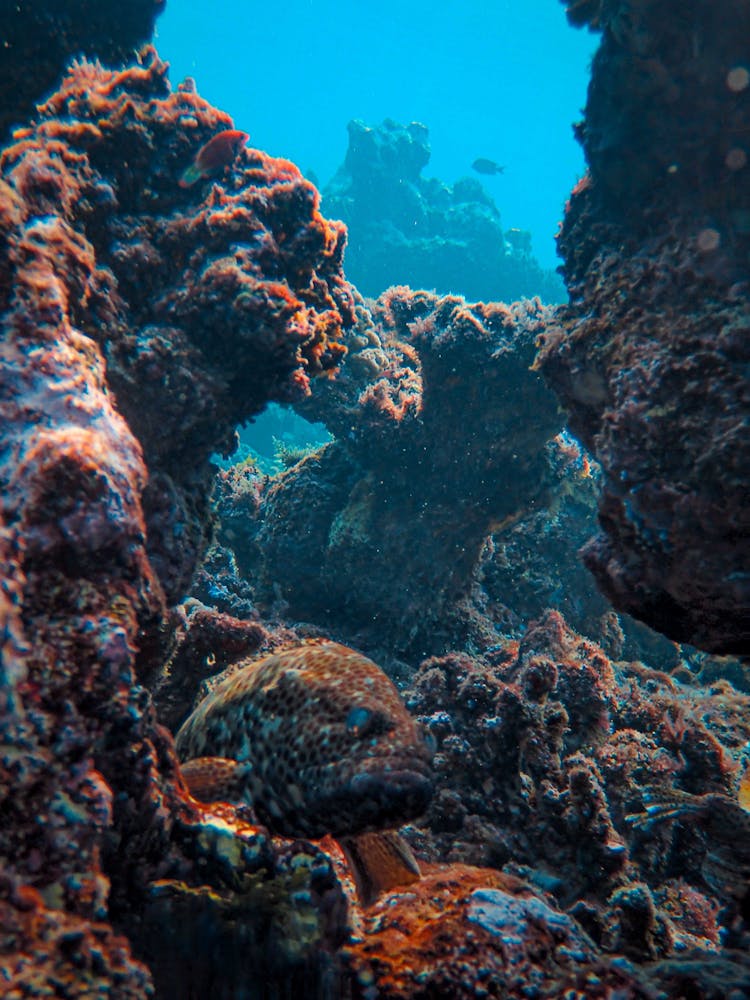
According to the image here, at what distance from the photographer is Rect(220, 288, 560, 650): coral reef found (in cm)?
700

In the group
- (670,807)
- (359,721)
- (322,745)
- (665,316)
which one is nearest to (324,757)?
(322,745)

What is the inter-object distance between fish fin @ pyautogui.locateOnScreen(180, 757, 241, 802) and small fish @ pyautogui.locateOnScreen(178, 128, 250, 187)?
4.66 metres

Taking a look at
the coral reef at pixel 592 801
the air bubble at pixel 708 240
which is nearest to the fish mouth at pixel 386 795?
the coral reef at pixel 592 801

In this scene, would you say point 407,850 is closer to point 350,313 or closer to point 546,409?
point 350,313

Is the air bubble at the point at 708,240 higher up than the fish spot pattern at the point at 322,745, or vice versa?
the air bubble at the point at 708,240

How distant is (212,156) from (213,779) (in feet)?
16.0

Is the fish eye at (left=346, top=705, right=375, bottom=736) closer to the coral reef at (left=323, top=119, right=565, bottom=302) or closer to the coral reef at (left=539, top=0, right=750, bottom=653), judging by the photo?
the coral reef at (left=539, top=0, right=750, bottom=653)

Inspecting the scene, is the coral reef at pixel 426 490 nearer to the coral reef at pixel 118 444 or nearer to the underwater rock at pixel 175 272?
the coral reef at pixel 118 444

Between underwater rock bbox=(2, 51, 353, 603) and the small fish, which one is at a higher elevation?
the small fish

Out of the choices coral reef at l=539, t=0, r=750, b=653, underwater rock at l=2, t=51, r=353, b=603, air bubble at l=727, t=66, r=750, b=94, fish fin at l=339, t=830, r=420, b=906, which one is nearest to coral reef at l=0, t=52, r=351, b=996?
underwater rock at l=2, t=51, r=353, b=603

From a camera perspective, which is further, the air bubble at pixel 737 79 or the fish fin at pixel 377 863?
the air bubble at pixel 737 79

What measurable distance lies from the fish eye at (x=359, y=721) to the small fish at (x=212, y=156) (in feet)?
15.4

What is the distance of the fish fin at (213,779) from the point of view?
2.29 metres

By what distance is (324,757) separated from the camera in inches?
84.8
